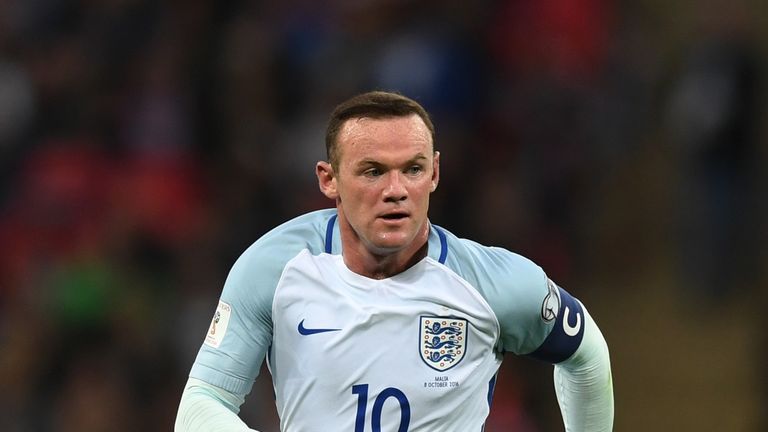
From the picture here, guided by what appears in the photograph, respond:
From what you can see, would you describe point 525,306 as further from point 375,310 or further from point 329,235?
point 329,235

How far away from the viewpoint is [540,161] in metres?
9.56

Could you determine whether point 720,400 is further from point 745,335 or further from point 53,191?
point 53,191

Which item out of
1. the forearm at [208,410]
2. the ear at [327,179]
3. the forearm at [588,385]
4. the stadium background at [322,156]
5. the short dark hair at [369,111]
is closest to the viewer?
the forearm at [208,410]

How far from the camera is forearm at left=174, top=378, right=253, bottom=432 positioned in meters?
4.01

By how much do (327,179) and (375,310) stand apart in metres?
0.43

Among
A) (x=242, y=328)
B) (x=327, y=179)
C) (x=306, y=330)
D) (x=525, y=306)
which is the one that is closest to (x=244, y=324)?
(x=242, y=328)

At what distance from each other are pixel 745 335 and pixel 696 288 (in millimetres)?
464

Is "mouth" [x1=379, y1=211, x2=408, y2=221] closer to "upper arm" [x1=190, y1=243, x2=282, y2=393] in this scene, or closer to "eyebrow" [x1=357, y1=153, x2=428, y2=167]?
"eyebrow" [x1=357, y1=153, x2=428, y2=167]

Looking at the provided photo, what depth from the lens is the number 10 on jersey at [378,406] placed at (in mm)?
4137

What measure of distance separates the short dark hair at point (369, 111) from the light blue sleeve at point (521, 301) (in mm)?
410

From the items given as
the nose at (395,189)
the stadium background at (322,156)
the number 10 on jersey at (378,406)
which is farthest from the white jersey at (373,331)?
the stadium background at (322,156)

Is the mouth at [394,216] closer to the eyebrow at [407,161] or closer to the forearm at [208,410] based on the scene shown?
the eyebrow at [407,161]

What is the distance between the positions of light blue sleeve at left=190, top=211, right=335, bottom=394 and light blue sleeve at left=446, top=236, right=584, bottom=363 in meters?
0.56

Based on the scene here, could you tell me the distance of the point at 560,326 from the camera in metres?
4.30
